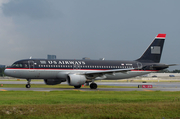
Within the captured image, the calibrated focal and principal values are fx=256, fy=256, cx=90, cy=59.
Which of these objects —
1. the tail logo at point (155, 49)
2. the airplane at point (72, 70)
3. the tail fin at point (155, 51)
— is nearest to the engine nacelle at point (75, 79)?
A: the airplane at point (72, 70)

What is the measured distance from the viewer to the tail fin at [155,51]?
46656mm

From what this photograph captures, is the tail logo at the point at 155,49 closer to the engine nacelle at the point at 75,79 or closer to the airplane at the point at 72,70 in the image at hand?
the airplane at the point at 72,70

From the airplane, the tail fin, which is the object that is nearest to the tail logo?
the tail fin

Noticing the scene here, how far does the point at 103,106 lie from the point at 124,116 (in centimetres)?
217

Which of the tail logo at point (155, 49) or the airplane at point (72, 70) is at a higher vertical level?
the tail logo at point (155, 49)

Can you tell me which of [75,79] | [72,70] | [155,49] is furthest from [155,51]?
[75,79]

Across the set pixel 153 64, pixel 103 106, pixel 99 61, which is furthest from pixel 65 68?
pixel 103 106

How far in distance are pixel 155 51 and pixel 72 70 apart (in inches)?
664

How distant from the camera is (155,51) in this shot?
4712 centimetres

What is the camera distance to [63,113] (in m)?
16.5

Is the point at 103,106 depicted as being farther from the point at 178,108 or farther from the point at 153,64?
the point at 153,64

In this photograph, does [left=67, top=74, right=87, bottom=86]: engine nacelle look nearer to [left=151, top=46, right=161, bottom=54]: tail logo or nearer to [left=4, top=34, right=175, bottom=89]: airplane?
[left=4, top=34, right=175, bottom=89]: airplane

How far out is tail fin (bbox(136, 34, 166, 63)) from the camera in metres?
46.7

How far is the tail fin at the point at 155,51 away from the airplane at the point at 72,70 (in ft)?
6.68
